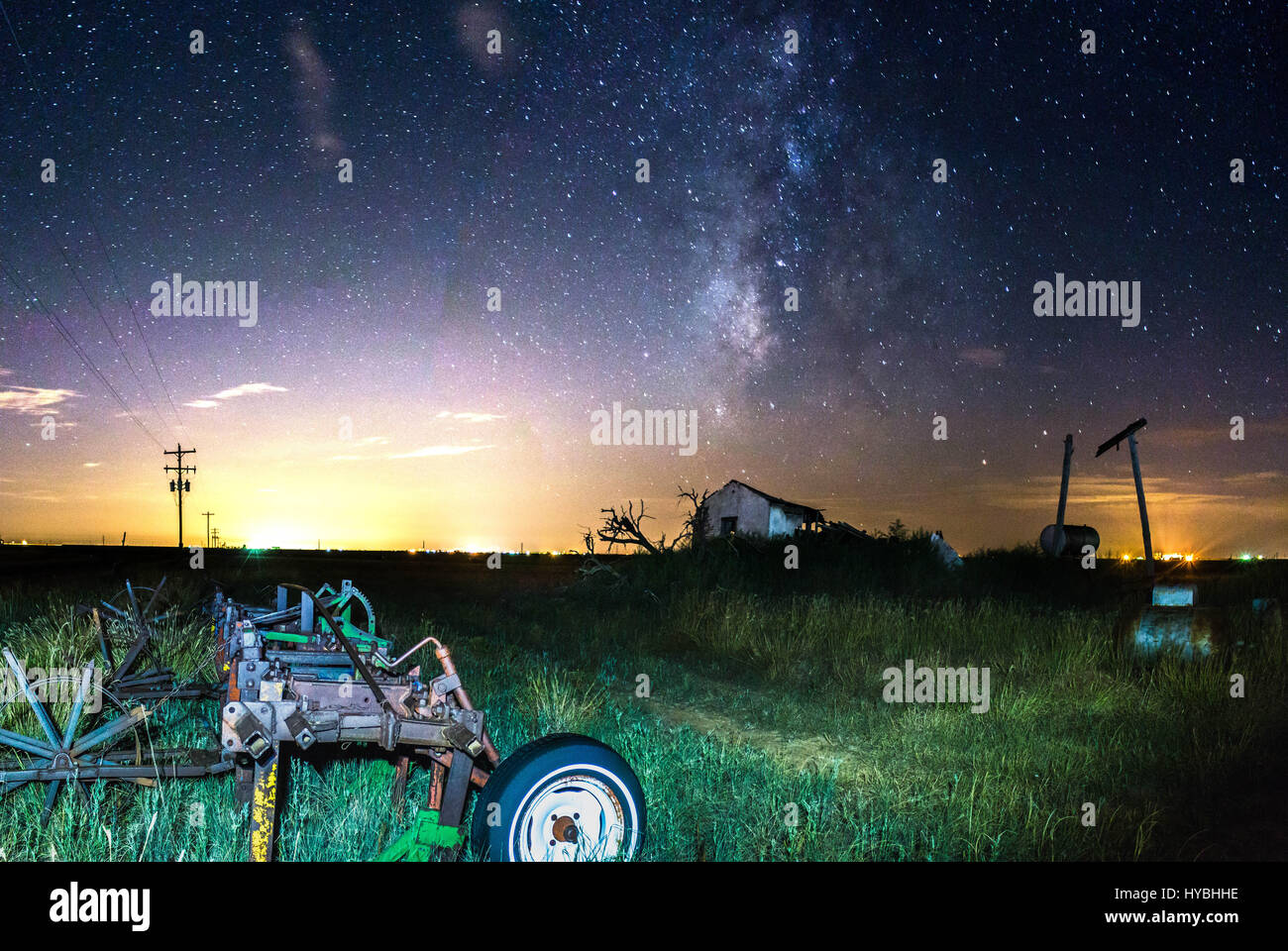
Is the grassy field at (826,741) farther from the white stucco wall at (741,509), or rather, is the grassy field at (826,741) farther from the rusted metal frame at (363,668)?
the white stucco wall at (741,509)

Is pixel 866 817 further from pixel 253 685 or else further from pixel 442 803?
pixel 253 685

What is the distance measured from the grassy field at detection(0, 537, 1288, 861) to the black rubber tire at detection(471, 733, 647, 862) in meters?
1.21

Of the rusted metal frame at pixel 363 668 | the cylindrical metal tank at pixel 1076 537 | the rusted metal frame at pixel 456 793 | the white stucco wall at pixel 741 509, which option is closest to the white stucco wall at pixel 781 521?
the white stucco wall at pixel 741 509

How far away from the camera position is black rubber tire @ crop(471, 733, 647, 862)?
3865 mm

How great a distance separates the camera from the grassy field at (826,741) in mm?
5211

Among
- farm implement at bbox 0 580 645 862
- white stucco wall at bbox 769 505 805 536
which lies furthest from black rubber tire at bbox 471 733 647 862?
white stucco wall at bbox 769 505 805 536

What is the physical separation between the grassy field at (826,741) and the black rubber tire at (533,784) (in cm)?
121

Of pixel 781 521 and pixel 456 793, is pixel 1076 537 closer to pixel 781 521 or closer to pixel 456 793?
pixel 781 521

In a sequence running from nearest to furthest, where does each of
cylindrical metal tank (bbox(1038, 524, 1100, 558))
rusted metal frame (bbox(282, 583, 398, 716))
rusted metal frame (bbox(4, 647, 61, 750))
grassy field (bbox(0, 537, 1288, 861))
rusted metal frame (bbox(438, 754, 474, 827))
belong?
1. rusted metal frame (bbox(282, 583, 398, 716))
2. rusted metal frame (bbox(438, 754, 474, 827))
3. rusted metal frame (bbox(4, 647, 61, 750))
4. grassy field (bbox(0, 537, 1288, 861))
5. cylindrical metal tank (bbox(1038, 524, 1100, 558))

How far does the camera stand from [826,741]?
8.46 m

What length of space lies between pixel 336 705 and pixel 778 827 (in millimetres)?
3231

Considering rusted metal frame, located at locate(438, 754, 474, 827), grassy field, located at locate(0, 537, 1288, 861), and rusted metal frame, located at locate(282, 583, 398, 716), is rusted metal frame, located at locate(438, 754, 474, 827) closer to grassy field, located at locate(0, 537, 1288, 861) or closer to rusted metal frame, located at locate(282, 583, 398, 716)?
rusted metal frame, located at locate(282, 583, 398, 716)

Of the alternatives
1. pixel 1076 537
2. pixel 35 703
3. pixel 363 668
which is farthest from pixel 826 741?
pixel 1076 537
